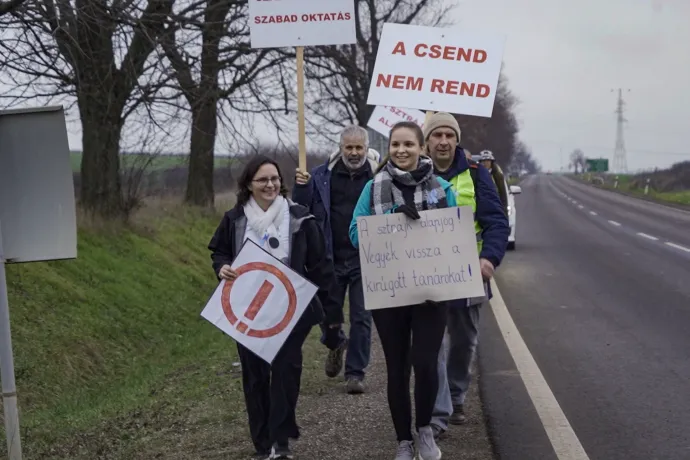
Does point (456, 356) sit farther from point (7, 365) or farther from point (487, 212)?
point (7, 365)

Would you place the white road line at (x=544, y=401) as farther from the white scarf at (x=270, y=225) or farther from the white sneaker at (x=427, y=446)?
the white scarf at (x=270, y=225)

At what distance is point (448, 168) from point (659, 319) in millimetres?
6260

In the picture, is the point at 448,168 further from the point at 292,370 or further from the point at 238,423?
the point at 238,423

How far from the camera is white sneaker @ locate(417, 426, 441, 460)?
5406 millimetres

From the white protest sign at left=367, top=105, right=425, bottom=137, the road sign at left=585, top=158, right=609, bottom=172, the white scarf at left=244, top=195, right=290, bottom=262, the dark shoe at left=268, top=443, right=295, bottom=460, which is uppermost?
the white protest sign at left=367, top=105, right=425, bottom=137

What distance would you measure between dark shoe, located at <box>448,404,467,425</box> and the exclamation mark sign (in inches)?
61.3

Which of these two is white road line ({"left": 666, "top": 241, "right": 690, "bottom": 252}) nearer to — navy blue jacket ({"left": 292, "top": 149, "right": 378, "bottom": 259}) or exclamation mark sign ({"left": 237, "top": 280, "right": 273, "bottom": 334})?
navy blue jacket ({"left": 292, "top": 149, "right": 378, "bottom": 259})

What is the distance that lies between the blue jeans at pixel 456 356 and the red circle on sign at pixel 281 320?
37.6 inches

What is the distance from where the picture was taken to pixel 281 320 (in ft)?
18.7

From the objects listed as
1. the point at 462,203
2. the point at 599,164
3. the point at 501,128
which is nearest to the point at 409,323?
the point at 462,203

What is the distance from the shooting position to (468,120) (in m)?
49.2

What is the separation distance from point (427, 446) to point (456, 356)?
1.19m

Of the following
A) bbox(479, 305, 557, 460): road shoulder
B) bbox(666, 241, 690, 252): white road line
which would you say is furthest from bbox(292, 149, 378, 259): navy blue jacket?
bbox(666, 241, 690, 252): white road line

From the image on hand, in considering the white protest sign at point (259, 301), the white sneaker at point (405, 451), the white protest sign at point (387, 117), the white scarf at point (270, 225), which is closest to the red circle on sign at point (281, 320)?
the white protest sign at point (259, 301)
